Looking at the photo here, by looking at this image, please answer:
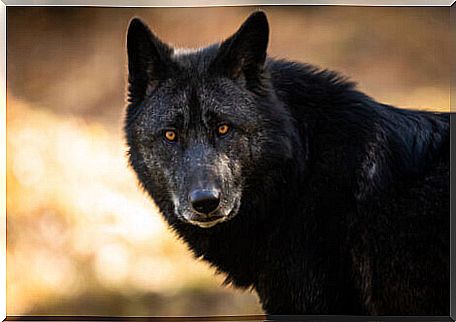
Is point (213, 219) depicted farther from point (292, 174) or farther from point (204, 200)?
point (292, 174)

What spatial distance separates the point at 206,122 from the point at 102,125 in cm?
106

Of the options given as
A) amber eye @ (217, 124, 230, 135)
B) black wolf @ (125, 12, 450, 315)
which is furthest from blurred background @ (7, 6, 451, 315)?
amber eye @ (217, 124, 230, 135)

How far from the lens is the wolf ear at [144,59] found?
3.38 metres

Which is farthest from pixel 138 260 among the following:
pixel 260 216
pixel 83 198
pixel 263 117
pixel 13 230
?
pixel 263 117

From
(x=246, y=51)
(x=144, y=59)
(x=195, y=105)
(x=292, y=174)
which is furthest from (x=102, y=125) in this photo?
(x=292, y=174)

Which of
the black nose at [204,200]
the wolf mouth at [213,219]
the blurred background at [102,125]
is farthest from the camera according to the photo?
the blurred background at [102,125]

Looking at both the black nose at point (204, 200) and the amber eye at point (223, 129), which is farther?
the amber eye at point (223, 129)

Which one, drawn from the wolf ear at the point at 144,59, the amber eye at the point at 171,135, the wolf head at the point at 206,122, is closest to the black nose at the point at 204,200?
the wolf head at the point at 206,122

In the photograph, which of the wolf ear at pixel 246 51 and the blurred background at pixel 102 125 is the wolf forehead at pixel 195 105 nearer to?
the wolf ear at pixel 246 51

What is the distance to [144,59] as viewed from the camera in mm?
3434

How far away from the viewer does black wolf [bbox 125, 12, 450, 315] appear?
3.27m

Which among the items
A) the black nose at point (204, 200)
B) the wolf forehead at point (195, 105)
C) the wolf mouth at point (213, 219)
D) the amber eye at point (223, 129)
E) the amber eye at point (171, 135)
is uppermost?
the wolf forehead at point (195, 105)

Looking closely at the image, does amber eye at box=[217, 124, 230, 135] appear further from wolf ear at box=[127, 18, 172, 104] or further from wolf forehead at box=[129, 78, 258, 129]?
wolf ear at box=[127, 18, 172, 104]

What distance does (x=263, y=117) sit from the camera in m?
3.39
